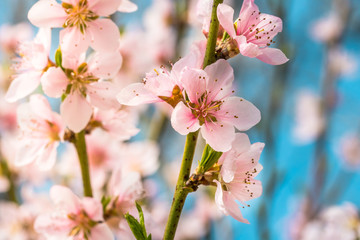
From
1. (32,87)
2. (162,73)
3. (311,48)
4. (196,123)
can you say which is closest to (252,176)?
(196,123)

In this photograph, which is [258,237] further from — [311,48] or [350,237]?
[311,48]

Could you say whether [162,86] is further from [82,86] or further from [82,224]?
[82,224]

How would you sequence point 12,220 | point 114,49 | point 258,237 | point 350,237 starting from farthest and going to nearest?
point 258,237 < point 12,220 < point 350,237 < point 114,49

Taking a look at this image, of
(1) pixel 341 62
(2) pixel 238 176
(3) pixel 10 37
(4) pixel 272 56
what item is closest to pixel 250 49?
(4) pixel 272 56

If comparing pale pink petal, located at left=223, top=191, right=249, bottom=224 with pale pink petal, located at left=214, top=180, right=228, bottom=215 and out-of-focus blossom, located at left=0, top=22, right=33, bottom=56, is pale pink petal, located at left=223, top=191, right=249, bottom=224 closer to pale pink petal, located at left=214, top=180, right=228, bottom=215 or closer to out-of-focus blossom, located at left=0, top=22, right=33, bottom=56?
pale pink petal, located at left=214, top=180, right=228, bottom=215

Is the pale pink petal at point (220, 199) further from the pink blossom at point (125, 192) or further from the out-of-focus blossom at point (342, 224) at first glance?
the out-of-focus blossom at point (342, 224)

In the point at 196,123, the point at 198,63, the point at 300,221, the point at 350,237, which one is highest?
the point at 198,63

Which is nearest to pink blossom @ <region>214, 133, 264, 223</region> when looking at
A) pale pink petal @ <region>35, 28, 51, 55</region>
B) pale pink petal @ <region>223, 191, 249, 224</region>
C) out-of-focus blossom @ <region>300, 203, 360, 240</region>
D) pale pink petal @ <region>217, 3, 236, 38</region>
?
pale pink petal @ <region>223, 191, 249, 224</region>
